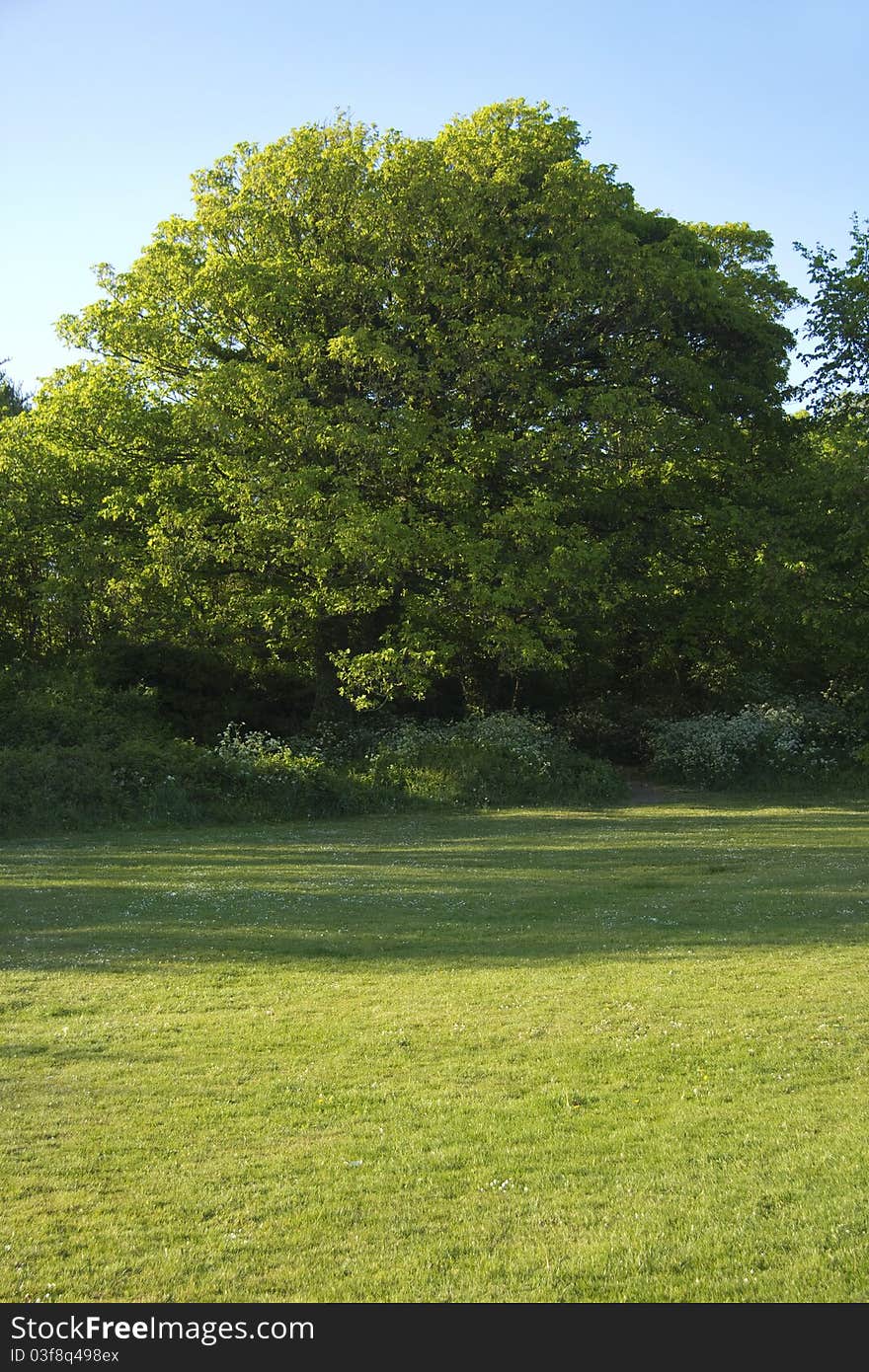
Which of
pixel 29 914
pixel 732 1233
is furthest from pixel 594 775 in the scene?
pixel 732 1233

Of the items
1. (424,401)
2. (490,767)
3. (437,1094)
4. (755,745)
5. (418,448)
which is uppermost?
(424,401)

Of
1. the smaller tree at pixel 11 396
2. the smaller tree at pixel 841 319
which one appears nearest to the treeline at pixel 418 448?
the smaller tree at pixel 841 319

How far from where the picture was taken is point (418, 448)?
29.7 metres

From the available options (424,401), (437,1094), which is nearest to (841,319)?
(424,401)

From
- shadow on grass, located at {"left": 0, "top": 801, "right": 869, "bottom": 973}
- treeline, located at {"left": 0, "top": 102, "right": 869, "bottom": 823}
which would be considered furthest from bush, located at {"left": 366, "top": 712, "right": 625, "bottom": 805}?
shadow on grass, located at {"left": 0, "top": 801, "right": 869, "bottom": 973}

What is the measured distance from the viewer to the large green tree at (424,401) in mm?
29984

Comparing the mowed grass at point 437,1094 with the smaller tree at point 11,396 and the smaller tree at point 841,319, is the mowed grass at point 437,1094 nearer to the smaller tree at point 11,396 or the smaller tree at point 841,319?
the smaller tree at point 841,319

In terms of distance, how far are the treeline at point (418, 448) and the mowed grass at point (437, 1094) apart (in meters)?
16.2

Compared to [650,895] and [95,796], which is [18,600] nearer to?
[95,796]

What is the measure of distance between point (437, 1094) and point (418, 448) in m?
23.9

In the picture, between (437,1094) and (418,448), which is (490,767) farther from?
(437,1094)

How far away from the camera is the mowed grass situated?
5.23m

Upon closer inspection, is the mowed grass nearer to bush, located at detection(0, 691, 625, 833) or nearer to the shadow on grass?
the shadow on grass
